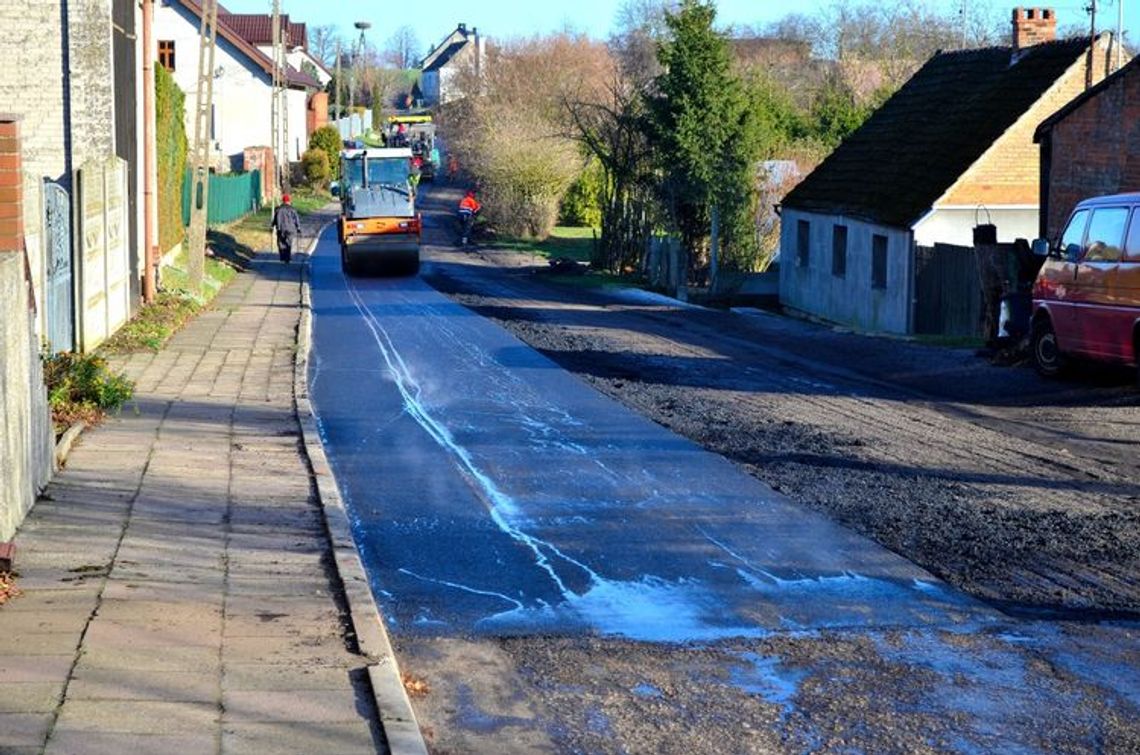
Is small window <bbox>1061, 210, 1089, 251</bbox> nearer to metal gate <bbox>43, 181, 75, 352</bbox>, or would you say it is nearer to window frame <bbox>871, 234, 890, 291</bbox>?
metal gate <bbox>43, 181, 75, 352</bbox>

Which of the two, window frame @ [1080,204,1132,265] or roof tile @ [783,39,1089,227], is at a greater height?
roof tile @ [783,39,1089,227]

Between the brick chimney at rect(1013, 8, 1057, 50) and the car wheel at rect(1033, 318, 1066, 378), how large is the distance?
636 inches

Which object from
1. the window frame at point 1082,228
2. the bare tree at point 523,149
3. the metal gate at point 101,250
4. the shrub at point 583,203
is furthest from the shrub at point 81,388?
the shrub at point 583,203

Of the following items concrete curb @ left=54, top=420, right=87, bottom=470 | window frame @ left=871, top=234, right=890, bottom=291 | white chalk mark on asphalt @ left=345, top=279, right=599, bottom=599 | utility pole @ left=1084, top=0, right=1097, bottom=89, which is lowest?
white chalk mark on asphalt @ left=345, top=279, right=599, bottom=599

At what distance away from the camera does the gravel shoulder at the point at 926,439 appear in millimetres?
9484

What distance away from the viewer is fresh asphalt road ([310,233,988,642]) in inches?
329

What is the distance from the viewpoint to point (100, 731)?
19.5 feet

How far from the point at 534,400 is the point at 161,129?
1870 cm

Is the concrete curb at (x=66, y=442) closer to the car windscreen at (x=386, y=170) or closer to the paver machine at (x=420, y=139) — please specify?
the car windscreen at (x=386, y=170)

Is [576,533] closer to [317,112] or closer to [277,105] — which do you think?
[277,105]

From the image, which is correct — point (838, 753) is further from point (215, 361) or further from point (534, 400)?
point (215, 361)

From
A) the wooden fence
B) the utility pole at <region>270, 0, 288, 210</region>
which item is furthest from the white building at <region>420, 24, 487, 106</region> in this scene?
the wooden fence

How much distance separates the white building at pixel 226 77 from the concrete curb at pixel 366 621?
2318 inches

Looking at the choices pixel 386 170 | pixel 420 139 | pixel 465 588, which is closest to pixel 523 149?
pixel 386 170
